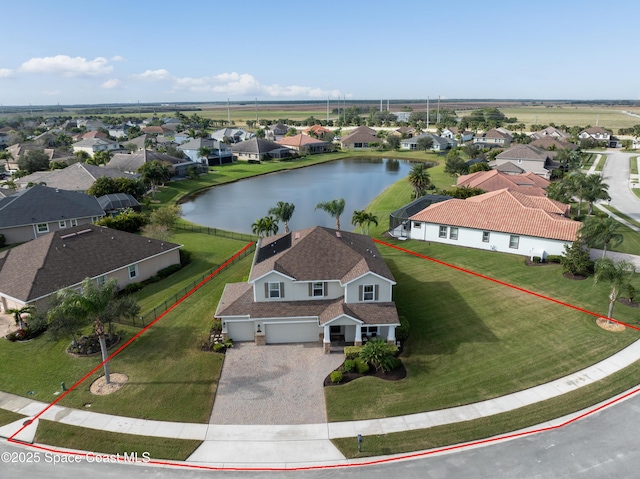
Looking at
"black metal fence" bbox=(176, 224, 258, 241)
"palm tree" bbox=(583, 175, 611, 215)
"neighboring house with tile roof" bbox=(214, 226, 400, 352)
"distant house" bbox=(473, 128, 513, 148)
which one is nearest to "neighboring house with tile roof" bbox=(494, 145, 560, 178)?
"palm tree" bbox=(583, 175, 611, 215)

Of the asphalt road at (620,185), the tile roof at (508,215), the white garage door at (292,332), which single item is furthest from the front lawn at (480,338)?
the asphalt road at (620,185)

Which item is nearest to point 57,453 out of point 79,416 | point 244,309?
point 79,416

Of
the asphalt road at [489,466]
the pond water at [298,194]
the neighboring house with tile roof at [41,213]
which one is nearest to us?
the asphalt road at [489,466]

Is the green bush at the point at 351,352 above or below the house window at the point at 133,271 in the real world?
below

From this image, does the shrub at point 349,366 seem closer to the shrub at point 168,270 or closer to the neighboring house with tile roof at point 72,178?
the shrub at point 168,270

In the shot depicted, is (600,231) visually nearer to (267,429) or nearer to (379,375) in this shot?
(379,375)

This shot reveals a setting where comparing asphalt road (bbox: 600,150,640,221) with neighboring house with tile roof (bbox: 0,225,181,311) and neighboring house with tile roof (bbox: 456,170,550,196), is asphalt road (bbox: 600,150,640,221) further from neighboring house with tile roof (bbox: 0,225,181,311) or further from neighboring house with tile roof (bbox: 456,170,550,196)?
neighboring house with tile roof (bbox: 0,225,181,311)

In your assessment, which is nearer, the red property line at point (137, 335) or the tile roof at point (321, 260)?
the red property line at point (137, 335)
